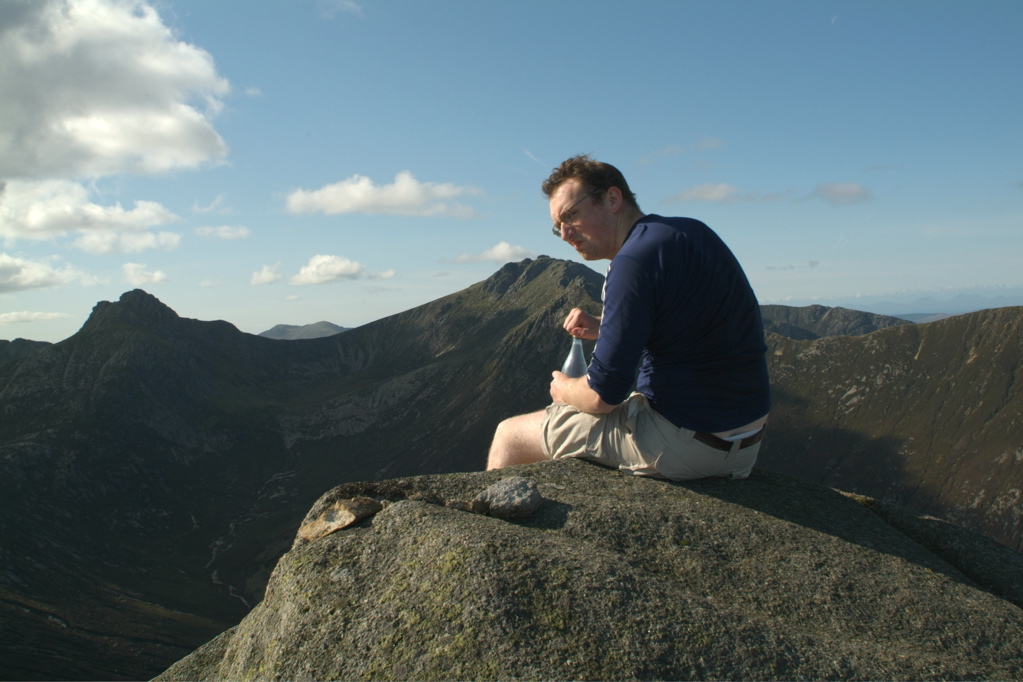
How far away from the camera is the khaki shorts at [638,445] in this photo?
8.36 meters

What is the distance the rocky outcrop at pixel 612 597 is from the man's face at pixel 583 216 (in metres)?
3.27

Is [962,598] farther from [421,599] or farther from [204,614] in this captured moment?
[204,614]

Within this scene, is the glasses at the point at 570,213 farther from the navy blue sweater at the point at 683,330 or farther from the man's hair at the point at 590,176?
the navy blue sweater at the point at 683,330

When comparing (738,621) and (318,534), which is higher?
(318,534)

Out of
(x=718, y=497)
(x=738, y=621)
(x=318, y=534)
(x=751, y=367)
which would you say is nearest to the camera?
(x=738, y=621)

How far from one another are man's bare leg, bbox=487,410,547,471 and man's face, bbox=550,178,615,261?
276 centimetres

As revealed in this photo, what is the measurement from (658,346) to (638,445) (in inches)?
62.7

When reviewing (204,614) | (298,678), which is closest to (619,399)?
(298,678)

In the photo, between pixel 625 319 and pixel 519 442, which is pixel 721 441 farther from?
pixel 519 442

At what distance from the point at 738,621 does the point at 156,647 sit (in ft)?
542

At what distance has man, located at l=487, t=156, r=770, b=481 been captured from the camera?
7176 mm

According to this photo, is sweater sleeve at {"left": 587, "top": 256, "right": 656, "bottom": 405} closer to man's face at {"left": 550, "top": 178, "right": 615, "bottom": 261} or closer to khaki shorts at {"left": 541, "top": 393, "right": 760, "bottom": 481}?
man's face at {"left": 550, "top": 178, "right": 615, "bottom": 261}

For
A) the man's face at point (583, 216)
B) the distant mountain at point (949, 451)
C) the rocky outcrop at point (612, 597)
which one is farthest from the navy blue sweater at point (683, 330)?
the distant mountain at point (949, 451)

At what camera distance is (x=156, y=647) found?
137125 mm
